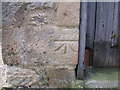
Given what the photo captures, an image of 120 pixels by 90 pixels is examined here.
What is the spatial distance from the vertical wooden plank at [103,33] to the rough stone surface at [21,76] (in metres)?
0.62

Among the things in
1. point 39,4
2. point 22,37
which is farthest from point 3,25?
point 39,4

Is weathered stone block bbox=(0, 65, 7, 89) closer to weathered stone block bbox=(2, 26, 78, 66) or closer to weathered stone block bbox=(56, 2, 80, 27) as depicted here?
weathered stone block bbox=(2, 26, 78, 66)

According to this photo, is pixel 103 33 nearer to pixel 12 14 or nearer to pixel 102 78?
pixel 102 78

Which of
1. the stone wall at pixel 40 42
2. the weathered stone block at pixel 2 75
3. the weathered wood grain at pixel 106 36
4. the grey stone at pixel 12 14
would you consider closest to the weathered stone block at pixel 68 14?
the stone wall at pixel 40 42

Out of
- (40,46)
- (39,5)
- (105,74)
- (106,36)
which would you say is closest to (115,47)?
(106,36)

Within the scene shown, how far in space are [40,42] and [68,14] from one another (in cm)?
31

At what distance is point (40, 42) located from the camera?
1.87 meters

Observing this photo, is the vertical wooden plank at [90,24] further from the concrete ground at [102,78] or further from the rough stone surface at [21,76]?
the rough stone surface at [21,76]

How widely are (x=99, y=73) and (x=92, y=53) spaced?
0.70 ft

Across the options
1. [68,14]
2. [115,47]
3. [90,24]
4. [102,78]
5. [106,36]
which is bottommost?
[102,78]

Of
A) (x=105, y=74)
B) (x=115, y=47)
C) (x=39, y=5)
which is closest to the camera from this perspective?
(x=39, y=5)

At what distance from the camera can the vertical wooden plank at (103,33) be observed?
2.11m

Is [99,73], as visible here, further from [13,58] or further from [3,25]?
[3,25]

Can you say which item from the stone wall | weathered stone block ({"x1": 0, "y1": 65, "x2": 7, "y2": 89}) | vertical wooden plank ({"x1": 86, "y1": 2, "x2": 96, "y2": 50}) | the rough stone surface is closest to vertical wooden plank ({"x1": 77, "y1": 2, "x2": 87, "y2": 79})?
the stone wall
